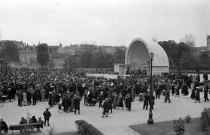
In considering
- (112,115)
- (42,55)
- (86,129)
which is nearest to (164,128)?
(86,129)

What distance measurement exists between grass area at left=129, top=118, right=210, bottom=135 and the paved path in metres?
0.53

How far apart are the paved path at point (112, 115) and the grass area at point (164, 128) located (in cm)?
53

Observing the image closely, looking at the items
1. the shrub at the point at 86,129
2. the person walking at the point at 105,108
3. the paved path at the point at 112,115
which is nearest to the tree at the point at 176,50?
the paved path at the point at 112,115

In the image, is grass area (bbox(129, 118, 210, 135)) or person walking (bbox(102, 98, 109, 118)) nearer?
grass area (bbox(129, 118, 210, 135))

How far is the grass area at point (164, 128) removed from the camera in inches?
551

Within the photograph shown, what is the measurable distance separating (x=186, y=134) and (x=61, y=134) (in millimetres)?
5977

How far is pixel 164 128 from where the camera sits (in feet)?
49.9

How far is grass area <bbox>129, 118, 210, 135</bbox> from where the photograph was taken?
14.0 metres

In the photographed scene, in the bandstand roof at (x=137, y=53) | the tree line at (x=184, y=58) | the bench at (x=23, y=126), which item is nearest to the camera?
the bench at (x=23, y=126)

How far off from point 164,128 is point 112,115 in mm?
4854

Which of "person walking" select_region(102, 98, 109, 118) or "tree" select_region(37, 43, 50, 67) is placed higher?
"tree" select_region(37, 43, 50, 67)

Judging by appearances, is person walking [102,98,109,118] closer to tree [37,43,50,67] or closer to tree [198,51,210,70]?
tree [198,51,210,70]

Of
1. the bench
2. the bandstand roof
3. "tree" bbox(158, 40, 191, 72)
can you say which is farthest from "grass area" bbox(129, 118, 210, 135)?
"tree" bbox(158, 40, 191, 72)

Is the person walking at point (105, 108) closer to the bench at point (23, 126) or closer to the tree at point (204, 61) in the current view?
the bench at point (23, 126)
